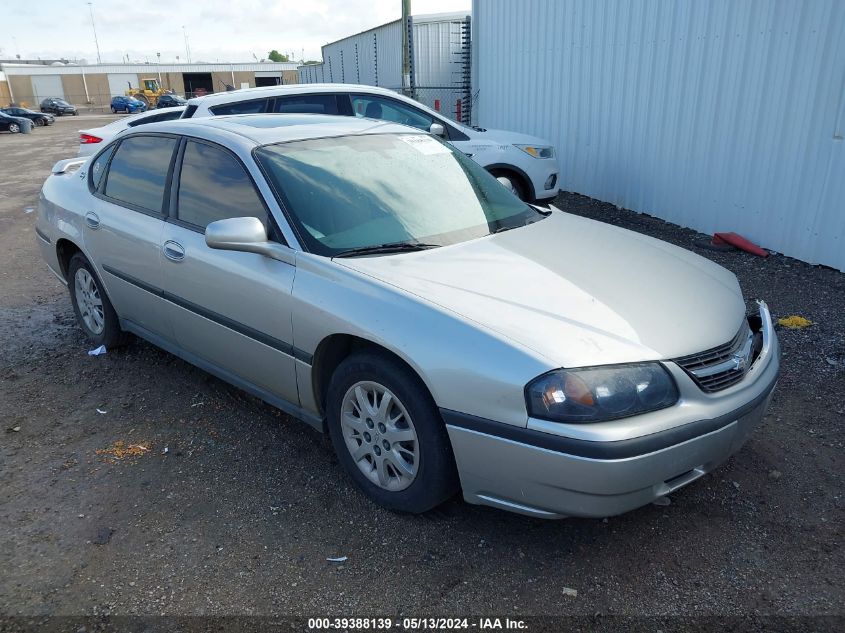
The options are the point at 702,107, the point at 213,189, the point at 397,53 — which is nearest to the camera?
the point at 213,189

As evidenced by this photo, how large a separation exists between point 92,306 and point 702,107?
6544 mm

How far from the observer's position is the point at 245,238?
3188mm

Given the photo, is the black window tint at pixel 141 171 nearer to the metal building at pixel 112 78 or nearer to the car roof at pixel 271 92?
the car roof at pixel 271 92

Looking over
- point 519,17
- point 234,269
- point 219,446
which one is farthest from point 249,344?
point 519,17

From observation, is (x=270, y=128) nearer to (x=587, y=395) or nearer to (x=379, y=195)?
(x=379, y=195)

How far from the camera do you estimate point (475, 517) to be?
3.06 m

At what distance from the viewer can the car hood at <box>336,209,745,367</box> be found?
2578mm

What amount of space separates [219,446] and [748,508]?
106 inches

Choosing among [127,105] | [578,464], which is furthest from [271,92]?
[127,105]

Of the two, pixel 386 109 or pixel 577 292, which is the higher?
pixel 386 109

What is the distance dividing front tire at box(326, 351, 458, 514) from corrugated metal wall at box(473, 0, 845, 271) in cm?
519

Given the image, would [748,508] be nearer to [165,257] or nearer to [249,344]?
[249,344]

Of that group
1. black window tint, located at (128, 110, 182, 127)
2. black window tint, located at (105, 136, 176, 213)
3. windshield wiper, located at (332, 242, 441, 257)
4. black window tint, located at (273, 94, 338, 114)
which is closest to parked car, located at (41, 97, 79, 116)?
black window tint, located at (128, 110, 182, 127)

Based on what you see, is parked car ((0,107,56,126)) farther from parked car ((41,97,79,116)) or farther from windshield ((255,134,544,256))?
windshield ((255,134,544,256))
